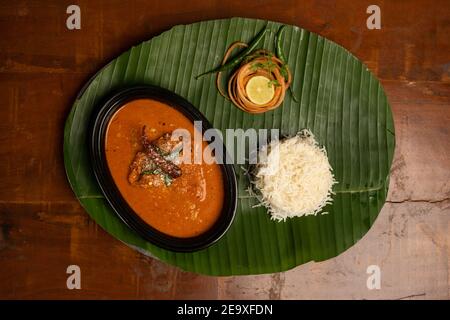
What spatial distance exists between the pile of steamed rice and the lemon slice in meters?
0.33

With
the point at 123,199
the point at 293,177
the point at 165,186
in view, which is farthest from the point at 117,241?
the point at 293,177

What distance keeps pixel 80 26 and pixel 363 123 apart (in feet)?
7.72

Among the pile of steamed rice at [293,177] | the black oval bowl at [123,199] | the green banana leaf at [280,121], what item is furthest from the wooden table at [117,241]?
the pile of steamed rice at [293,177]

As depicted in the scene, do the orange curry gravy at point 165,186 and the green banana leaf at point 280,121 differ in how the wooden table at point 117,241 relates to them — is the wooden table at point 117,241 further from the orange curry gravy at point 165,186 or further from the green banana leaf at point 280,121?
the orange curry gravy at point 165,186

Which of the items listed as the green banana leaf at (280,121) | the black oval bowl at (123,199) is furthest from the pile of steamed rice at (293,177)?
the black oval bowl at (123,199)

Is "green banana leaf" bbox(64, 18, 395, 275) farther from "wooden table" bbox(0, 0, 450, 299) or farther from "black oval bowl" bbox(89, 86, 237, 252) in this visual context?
"wooden table" bbox(0, 0, 450, 299)

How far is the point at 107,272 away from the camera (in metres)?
3.89

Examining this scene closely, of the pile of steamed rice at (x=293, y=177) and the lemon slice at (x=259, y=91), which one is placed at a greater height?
the lemon slice at (x=259, y=91)

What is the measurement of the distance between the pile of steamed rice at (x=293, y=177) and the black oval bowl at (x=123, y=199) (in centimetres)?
26

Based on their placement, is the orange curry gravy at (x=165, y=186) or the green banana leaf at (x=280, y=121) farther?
the green banana leaf at (x=280, y=121)

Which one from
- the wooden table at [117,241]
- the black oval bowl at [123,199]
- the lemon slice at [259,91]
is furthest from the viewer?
the wooden table at [117,241]

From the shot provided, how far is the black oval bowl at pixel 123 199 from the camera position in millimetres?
3383

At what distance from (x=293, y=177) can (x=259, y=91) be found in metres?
A: 0.67

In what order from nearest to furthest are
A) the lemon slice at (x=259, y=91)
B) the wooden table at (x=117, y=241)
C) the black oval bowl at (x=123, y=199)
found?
1. the black oval bowl at (x=123, y=199)
2. the lemon slice at (x=259, y=91)
3. the wooden table at (x=117, y=241)
